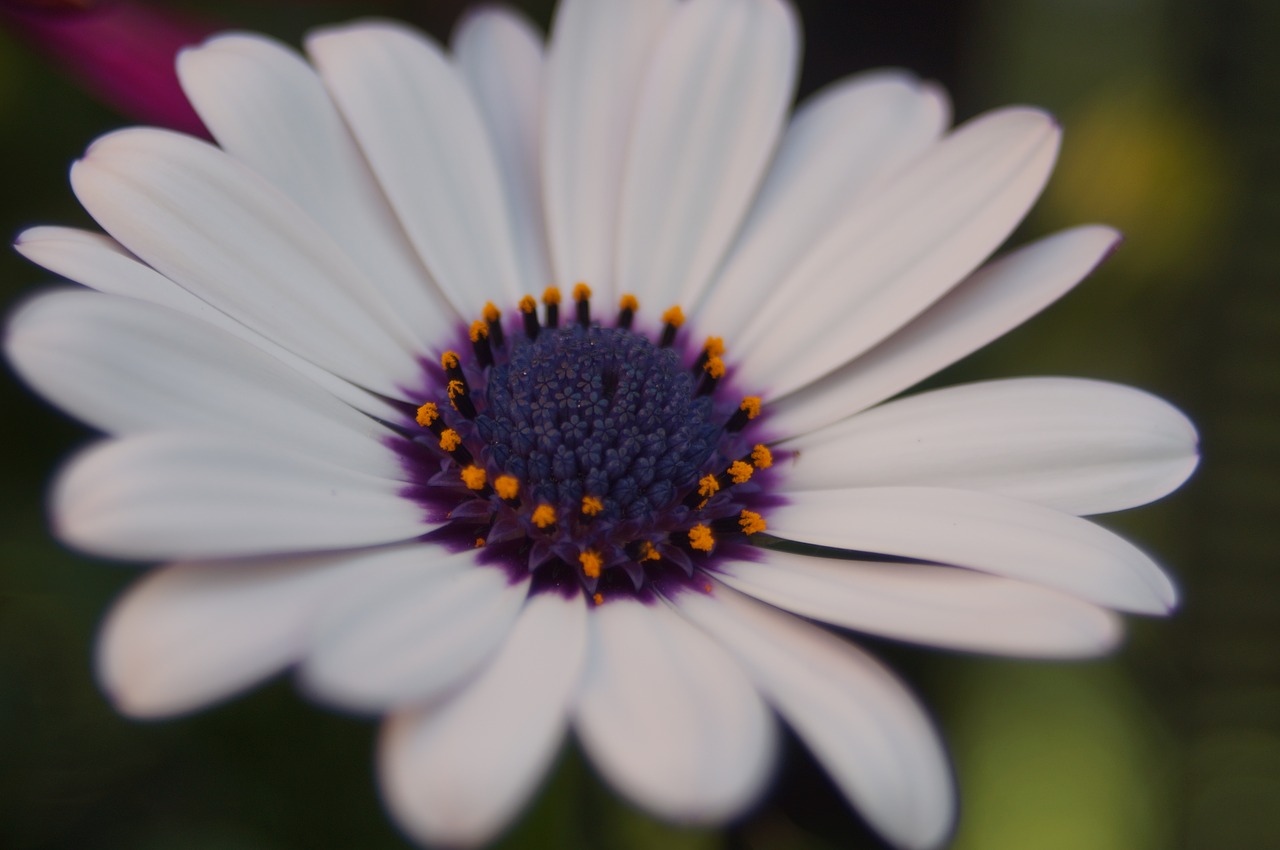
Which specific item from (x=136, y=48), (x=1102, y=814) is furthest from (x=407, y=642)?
(x=1102, y=814)

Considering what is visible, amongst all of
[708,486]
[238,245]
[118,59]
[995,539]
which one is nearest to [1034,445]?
[995,539]

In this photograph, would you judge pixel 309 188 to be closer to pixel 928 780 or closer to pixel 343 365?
pixel 343 365

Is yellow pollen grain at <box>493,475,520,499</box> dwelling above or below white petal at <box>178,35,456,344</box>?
below

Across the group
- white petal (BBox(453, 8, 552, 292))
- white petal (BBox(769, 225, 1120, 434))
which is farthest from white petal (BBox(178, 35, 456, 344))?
white petal (BBox(769, 225, 1120, 434))

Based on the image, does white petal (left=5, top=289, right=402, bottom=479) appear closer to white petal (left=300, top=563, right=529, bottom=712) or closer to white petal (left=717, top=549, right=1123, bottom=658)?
white petal (left=300, top=563, right=529, bottom=712)

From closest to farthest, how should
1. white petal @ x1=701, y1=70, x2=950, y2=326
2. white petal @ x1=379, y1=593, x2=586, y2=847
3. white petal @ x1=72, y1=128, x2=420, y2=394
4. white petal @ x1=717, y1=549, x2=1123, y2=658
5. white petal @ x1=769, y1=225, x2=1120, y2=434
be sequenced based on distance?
white petal @ x1=379, y1=593, x2=586, y2=847, white petal @ x1=717, y1=549, x2=1123, y2=658, white petal @ x1=72, y1=128, x2=420, y2=394, white petal @ x1=769, y1=225, x2=1120, y2=434, white petal @ x1=701, y1=70, x2=950, y2=326

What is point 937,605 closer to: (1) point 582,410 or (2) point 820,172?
(1) point 582,410
